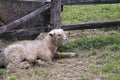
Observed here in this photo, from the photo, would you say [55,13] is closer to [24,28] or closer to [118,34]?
[24,28]

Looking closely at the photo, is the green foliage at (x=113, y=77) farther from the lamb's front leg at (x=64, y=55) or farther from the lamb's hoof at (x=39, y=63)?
the lamb's front leg at (x=64, y=55)

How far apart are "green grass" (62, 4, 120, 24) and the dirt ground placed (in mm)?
3561

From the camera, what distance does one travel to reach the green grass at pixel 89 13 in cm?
1202

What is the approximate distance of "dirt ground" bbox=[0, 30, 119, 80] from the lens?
22.7 ft

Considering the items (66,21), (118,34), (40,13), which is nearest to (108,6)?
(66,21)

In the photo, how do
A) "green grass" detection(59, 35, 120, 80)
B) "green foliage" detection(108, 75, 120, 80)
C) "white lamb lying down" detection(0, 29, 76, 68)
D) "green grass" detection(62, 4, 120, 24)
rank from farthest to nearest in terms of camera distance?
"green grass" detection(62, 4, 120, 24)
"white lamb lying down" detection(0, 29, 76, 68)
"green grass" detection(59, 35, 120, 80)
"green foliage" detection(108, 75, 120, 80)

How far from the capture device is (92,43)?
29.9 feet

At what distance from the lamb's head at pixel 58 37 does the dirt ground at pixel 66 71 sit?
0.37m

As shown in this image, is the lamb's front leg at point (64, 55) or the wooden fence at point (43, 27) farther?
the wooden fence at point (43, 27)

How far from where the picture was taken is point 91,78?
683cm

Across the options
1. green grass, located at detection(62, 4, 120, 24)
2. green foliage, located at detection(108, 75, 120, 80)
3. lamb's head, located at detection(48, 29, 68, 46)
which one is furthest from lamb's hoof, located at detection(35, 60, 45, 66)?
green grass, located at detection(62, 4, 120, 24)

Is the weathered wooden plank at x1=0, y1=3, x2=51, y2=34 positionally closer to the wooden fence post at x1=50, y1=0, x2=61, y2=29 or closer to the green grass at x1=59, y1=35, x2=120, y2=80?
the wooden fence post at x1=50, y1=0, x2=61, y2=29

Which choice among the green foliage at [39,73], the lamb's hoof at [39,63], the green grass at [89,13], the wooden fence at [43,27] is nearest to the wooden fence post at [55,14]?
the wooden fence at [43,27]

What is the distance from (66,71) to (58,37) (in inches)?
42.3
